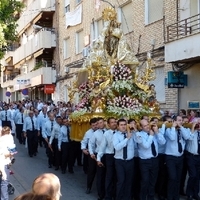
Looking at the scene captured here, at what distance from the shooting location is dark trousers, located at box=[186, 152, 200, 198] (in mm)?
8930

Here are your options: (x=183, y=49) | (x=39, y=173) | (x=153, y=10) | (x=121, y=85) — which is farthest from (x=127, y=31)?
(x=39, y=173)

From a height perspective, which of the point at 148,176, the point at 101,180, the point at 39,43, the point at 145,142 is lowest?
the point at 101,180

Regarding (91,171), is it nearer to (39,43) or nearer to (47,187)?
(47,187)

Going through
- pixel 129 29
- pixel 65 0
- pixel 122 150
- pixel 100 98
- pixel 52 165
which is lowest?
pixel 52 165

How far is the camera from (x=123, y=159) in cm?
843

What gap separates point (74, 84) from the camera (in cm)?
1348

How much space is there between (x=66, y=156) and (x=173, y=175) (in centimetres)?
429

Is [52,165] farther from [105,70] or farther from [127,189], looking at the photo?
[127,189]

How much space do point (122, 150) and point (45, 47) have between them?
24.2 metres

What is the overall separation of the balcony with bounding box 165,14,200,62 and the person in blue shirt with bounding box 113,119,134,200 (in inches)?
237

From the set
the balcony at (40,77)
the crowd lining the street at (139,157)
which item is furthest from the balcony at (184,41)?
the balcony at (40,77)

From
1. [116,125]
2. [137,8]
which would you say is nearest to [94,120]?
[116,125]

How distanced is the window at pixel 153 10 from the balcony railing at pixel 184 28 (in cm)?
196

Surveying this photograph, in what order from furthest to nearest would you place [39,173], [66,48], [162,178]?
1. [66,48]
2. [39,173]
3. [162,178]
